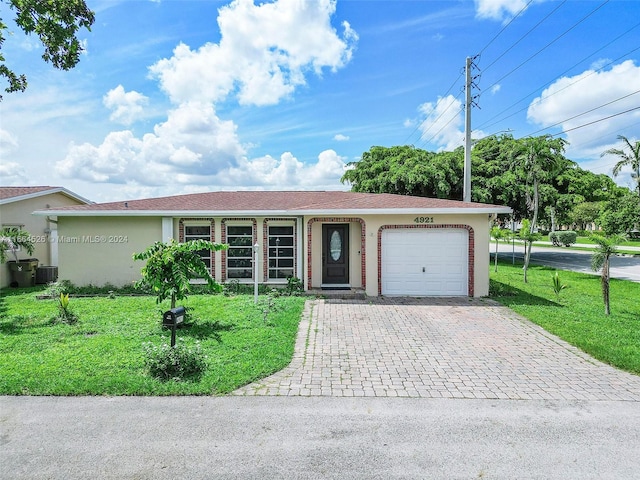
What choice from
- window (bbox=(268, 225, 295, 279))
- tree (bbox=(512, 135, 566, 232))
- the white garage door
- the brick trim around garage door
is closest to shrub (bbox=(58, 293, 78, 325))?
window (bbox=(268, 225, 295, 279))

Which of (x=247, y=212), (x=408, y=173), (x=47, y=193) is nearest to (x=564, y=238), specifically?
(x=408, y=173)

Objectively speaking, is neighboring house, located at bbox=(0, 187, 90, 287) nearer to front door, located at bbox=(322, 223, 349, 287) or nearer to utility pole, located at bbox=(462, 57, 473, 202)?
front door, located at bbox=(322, 223, 349, 287)

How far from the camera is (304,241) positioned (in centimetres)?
1265

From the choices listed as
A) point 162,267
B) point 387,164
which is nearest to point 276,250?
point 162,267

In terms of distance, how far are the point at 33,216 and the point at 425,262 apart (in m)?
14.6

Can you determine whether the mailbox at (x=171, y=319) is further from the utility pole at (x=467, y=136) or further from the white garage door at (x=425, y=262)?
the utility pole at (x=467, y=136)

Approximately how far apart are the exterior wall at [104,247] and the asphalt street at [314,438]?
8.63m

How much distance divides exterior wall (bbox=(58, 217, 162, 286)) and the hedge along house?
0.11 feet

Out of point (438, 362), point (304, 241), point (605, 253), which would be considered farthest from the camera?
point (304, 241)

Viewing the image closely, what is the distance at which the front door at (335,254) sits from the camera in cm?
1338

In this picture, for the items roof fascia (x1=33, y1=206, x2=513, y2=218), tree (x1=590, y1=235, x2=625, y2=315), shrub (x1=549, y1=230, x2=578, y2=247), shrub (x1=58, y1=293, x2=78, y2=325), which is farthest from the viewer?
shrub (x1=549, y1=230, x2=578, y2=247)

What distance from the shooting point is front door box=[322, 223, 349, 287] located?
43.9ft

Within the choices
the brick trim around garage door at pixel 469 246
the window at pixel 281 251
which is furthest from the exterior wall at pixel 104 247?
the brick trim around garage door at pixel 469 246

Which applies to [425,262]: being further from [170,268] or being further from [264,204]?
[170,268]
